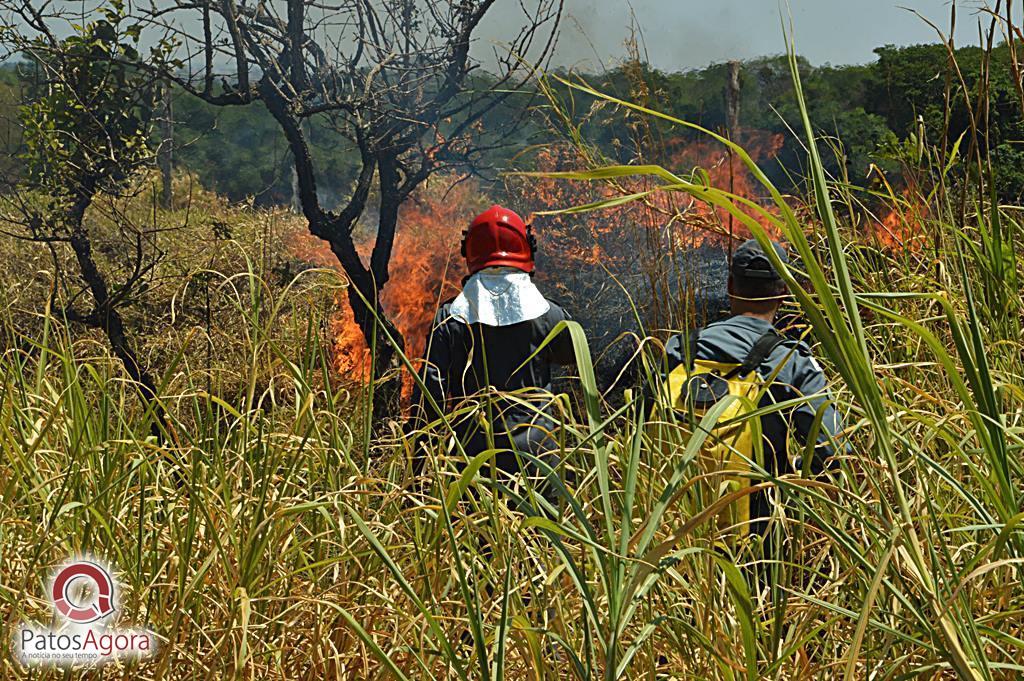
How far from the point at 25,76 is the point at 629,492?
4.25 metres

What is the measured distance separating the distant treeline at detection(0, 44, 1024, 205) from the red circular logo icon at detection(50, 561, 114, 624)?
3.52 m

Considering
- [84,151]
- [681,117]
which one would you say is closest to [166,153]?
[84,151]

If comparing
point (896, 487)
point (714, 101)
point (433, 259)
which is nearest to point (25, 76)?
point (433, 259)

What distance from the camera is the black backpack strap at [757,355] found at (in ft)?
4.96

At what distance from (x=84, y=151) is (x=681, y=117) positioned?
2770mm

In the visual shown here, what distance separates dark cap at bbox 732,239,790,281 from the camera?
65.1 inches

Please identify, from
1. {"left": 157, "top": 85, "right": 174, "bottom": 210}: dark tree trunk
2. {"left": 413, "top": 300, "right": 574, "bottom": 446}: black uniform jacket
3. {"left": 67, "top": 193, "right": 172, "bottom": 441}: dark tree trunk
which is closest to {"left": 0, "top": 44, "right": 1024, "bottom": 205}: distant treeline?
{"left": 157, "top": 85, "right": 174, "bottom": 210}: dark tree trunk

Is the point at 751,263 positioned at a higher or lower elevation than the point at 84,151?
lower

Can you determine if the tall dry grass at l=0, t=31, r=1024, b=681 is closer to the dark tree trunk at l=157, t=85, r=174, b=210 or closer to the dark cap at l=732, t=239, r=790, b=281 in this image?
the dark cap at l=732, t=239, r=790, b=281

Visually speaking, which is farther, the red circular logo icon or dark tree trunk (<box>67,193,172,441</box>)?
dark tree trunk (<box>67,193,172,441</box>)

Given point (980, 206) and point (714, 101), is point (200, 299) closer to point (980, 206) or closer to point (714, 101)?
point (714, 101)

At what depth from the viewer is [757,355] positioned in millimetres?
1511

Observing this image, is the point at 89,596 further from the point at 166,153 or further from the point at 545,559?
the point at 166,153

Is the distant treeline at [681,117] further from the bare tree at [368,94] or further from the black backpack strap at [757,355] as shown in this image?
the black backpack strap at [757,355]
